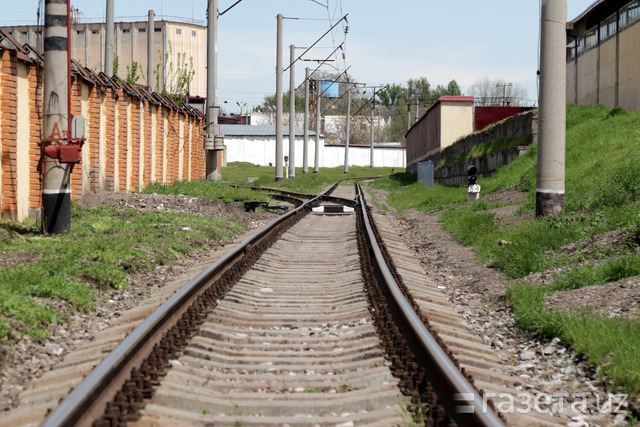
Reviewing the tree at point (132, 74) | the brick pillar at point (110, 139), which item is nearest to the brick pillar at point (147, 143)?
the brick pillar at point (110, 139)

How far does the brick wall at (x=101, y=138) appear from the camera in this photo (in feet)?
40.5

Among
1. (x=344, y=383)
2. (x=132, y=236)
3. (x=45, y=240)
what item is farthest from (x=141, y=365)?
(x=132, y=236)

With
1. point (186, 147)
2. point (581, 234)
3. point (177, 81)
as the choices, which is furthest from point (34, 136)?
point (177, 81)

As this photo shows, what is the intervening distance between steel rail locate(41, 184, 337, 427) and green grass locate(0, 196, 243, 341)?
95 cm

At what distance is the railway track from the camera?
13.2 feet

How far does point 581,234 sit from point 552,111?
230cm

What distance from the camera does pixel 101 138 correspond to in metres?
18.0

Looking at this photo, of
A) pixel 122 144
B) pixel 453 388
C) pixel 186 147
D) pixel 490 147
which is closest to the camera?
pixel 453 388

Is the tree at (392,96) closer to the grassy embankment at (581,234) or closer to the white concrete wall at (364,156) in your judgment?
the white concrete wall at (364,156)

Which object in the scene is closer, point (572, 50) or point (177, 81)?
point (572, 50)

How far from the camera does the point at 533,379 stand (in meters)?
5.24

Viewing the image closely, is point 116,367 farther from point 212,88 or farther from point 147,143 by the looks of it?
point 212,88

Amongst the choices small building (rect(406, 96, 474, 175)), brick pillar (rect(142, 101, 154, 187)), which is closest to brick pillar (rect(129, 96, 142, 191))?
brick pillar (rect(142, 101, 154, 187))

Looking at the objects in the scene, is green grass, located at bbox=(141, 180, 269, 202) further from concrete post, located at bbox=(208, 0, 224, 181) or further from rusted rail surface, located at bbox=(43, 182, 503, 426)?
rusted rail surface, located at bbox=(43, 182, 503, 426)
